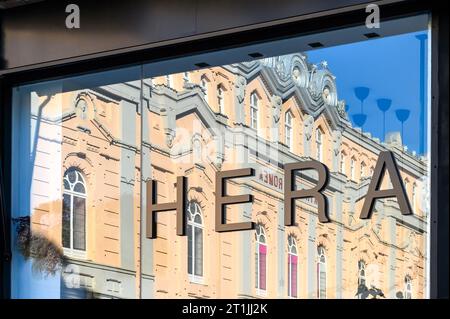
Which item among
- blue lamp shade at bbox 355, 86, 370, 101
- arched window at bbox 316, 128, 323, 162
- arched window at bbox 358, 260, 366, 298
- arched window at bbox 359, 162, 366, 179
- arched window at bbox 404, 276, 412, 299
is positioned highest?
blue lamp shade at bbox 355, 86, 370, 101

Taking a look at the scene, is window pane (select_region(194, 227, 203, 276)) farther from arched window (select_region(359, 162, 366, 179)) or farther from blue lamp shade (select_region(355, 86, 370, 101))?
blue lamp shade (select_region(355, 86, 370, 101))

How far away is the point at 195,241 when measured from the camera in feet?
35.9

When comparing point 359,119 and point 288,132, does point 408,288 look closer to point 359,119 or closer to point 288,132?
point 359,119

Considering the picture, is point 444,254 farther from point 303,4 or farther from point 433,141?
point 303,4

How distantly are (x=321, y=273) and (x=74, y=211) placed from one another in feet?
9.72

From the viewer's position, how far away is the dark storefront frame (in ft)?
31.3

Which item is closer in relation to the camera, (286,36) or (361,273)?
(361,273)

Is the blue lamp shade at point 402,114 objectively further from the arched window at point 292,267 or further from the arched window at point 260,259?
the arched window at point 260,259

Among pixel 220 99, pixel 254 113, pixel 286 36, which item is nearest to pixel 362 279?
pixel 254 113

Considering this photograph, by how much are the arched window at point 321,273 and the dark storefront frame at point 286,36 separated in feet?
3.49

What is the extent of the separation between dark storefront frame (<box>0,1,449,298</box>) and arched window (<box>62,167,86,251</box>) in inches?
31.6

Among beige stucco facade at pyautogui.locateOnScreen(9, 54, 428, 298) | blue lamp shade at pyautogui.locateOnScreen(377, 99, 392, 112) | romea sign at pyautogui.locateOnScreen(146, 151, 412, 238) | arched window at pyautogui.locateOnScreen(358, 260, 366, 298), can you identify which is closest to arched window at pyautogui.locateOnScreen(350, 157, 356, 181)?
beige stucco facade at pyautogui.locateOnScreen(9, 54, 428, 298)

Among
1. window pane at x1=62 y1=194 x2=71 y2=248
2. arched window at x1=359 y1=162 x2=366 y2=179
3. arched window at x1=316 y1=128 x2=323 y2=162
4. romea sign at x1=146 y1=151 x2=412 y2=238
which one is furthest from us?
window pane at x1=62 y1=194 x2=71 y2=248

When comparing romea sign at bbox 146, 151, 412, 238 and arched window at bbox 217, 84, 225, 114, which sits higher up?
arched window at bbox 217, 84, 225, 114
